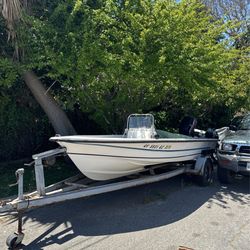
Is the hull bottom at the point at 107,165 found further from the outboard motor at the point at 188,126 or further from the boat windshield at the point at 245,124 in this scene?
the boat windshield at the point at 245,124

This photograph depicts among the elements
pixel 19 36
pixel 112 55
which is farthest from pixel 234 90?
pixel 19 36

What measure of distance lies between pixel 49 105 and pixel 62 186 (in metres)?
3.10

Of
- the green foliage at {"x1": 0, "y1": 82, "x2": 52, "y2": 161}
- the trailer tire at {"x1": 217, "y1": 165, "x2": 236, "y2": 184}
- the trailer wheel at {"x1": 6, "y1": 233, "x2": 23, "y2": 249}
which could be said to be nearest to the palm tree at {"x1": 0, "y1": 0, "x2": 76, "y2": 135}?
the green foliage at {"x1": 0, "y1": 82, "x2": 52, "y2": 161}

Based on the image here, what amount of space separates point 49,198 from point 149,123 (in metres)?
3.03

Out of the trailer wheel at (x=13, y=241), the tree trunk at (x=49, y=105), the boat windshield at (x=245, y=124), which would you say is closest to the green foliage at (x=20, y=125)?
the tree trunk at (x=49, y=105)

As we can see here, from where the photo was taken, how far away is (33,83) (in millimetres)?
7844

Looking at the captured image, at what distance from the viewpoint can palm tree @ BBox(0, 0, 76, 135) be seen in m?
6.79

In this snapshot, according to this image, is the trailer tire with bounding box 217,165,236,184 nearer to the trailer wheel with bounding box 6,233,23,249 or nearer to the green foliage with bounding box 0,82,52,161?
the trailer wheel with bounding box 6,233,23,249

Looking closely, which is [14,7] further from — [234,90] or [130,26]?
[234,90]

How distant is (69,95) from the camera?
8344 mm

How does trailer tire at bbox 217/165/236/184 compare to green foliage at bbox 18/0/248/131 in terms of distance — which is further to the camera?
trailer tire at bbox 217/165/236/184

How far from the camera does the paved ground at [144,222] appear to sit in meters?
4.31

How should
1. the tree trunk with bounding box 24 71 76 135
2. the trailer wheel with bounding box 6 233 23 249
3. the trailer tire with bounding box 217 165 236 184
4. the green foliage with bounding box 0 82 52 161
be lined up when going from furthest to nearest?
the green foliage with bounding box 0 82 52 161, the tree trunk with bounding box 24 71 76 135, the trailer tire with bounding box 217 165 236 184, the trailer wheel with bounding box 6 233 23 249

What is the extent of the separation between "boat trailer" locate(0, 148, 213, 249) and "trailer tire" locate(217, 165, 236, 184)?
201 mm
